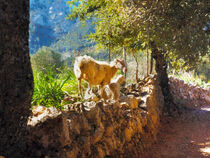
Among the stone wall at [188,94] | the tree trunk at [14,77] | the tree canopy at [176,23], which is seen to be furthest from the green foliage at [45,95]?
the stone wall at [188,94]

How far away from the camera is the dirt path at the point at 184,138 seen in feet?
15.9

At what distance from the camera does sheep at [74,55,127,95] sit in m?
4.80

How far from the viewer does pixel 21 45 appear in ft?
5.96

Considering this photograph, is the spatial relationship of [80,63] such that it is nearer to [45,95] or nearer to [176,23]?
[45,95]

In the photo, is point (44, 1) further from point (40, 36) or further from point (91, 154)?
point (91, 154)

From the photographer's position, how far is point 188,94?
12281 millimetres

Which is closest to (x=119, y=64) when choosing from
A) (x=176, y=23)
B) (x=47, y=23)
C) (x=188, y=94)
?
(x=176, y=23)

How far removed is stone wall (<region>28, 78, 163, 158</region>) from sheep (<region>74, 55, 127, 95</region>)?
752 mm

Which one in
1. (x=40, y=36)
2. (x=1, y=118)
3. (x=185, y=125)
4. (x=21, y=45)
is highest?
(x=40, y=36)

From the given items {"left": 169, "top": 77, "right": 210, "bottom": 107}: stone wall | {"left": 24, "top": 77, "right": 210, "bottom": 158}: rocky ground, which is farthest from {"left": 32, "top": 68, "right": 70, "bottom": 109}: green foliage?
{"left": 169, "top": 77, "right": 210, "bottom": 107}: stone wall

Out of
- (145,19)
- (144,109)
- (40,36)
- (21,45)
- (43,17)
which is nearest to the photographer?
(21,45)

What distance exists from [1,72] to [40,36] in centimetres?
11790

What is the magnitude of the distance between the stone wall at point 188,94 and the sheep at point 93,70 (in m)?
6.67

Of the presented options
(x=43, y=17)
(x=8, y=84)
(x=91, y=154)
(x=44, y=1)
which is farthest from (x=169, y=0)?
(x=44, y=1)
